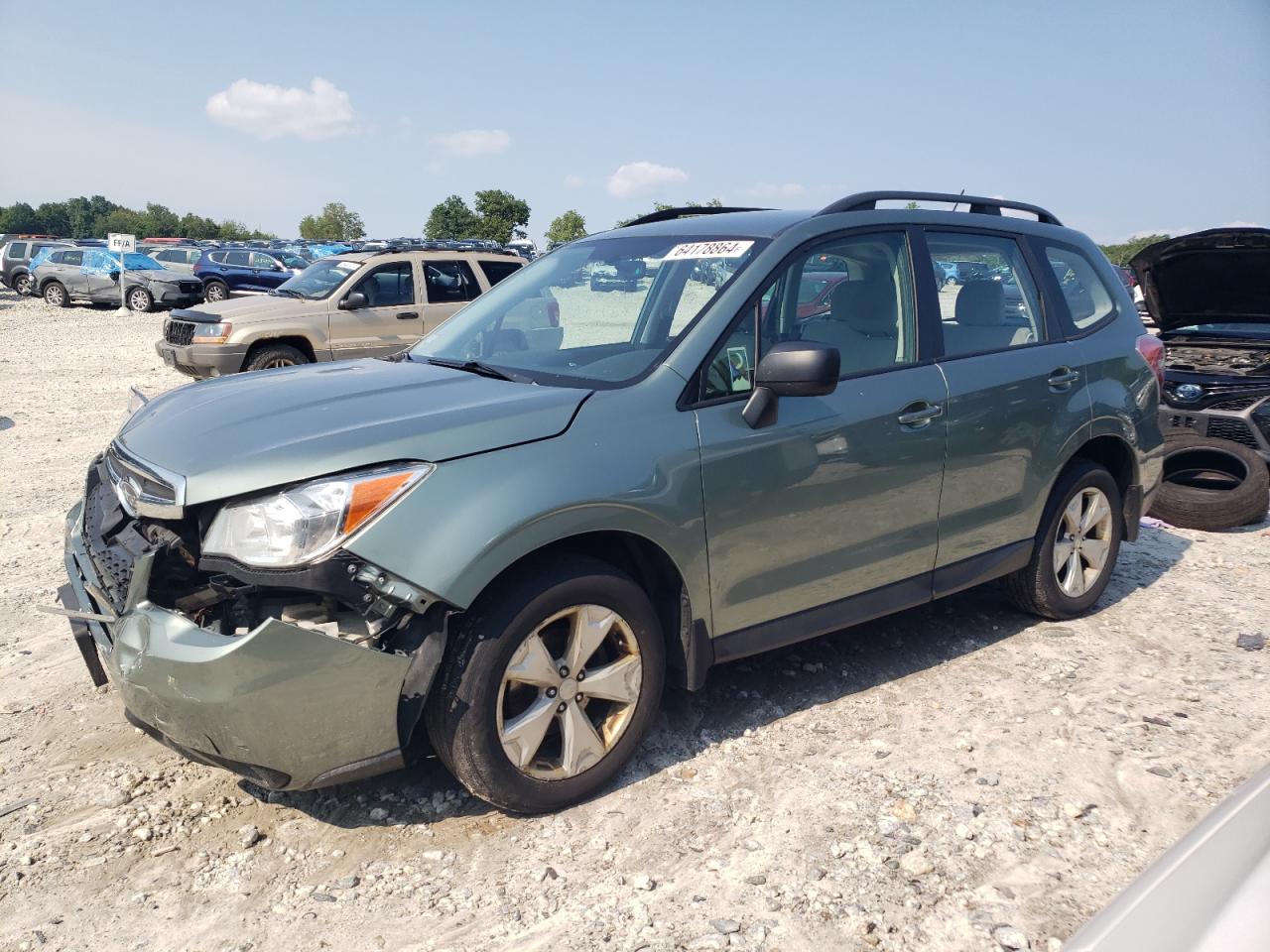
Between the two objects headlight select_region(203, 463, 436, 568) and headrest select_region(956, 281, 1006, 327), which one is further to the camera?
headrest select_region(956, 281, 1006, 327)

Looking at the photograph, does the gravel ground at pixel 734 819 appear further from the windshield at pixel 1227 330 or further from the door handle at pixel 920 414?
the windshield at pixel 1227 330

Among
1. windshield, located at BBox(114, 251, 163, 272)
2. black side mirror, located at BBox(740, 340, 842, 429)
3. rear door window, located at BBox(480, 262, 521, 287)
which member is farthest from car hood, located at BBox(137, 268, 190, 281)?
black side mirror, located at BBox(740, 340, 842, 429)

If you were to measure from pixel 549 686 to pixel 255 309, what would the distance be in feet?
31.8

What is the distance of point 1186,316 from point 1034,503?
4.85 meters

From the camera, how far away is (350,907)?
8.96ft

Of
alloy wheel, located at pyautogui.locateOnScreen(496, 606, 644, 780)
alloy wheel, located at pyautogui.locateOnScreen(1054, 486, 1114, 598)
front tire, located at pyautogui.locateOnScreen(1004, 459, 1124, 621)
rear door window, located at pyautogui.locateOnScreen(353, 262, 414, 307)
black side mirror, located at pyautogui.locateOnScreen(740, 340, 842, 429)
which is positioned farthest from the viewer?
rear door window, located at pyautogui.locateOnScreen(353, 262, 414, 307)

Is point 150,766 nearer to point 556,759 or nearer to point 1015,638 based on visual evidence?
point 556,759

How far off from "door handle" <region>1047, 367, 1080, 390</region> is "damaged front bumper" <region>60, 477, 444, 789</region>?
Answer: 3.04 m

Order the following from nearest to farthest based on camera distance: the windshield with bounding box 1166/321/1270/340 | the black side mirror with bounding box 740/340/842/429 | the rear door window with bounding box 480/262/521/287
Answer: the black side mirror with bounding box 740/340/842/429 → the windshield with bounding box 1166/321/1270/340 → the rear door window with bounding box 480/262/521/287

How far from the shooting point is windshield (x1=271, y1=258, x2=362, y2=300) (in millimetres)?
11859

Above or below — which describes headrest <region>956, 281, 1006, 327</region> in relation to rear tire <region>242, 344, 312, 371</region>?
above

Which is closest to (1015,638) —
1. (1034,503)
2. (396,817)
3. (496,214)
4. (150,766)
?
(1034,503)

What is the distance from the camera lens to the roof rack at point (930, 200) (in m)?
3.92

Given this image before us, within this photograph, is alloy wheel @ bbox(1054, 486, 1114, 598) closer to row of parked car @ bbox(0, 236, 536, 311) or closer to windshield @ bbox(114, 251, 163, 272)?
row of parked car @ bbox(0, 236, 536, 311)
